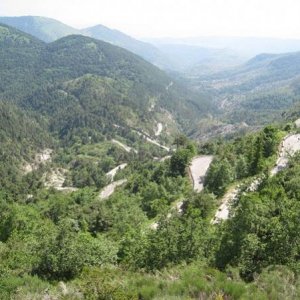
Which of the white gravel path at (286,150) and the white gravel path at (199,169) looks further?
the white gravel path at (199,169)

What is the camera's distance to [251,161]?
80062 mm

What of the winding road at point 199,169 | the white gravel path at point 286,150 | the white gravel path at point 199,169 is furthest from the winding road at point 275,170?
the white gravel path at point 199,169

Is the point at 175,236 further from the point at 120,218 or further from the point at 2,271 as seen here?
the point at 120,218

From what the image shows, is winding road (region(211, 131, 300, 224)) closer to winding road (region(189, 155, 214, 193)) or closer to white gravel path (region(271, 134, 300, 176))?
white gravel path (region(271, 134, 300, 176))

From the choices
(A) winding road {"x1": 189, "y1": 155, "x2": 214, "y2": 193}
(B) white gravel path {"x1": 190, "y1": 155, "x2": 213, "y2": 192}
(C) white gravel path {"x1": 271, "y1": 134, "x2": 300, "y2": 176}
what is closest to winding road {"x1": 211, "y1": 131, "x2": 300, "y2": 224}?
(C) white gravel path {"x1": 271, "y1": 134, "x2": 300, "y2": 176}

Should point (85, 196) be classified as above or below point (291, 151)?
below

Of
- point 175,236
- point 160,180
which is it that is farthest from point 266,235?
point 160,180

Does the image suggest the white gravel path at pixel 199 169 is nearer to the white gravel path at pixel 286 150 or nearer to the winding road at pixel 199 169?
the winding road at pixel 199 169

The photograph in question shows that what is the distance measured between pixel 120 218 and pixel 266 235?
1727 inches

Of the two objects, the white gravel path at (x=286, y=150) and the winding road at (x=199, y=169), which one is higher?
the white gravel path at (x=286, y=150)

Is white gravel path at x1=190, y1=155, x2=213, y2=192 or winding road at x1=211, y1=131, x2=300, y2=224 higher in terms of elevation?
winding road at x1=211, y1=131, x2=300, y2=224

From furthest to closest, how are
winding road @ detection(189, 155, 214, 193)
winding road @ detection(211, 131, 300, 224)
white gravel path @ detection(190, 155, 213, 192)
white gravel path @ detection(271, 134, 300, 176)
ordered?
1. white gravel path @ detection(190, 155, 213, 192)
2. winding road @ detection(189, 155, 214, 193)
3. white gravel path @ detection(271, 134, 300, 176)
4. winding road @ detection(211, 131, 300, 224)

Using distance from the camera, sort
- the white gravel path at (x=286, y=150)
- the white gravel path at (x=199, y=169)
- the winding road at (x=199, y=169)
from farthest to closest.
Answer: the white gravel path at (x=199, y=169)
the winding road at (x=199, y=169)
the white gravel path at (x=286, y=150)

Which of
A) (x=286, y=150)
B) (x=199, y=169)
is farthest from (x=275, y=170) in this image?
(x=199, y=169)
